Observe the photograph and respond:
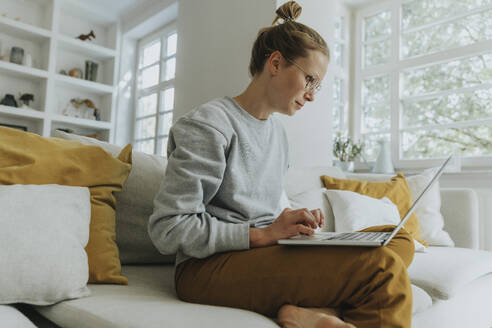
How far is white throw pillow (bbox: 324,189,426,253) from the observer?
189cm

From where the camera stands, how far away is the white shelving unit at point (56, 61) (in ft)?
13.9

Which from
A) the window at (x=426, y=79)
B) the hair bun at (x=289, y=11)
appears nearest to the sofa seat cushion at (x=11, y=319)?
the hair bun at (x=289, y=11)

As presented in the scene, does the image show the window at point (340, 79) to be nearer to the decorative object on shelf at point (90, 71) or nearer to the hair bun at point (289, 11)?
the decorative object on shelf at point (90, 71)

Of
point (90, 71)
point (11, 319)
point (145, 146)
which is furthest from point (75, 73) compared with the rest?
point (11, 319)

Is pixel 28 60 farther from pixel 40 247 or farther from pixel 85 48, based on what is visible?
pixel 40 247

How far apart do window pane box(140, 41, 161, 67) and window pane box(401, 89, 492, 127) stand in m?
2.93

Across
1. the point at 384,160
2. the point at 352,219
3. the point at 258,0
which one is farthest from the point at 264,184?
the point at 384,160

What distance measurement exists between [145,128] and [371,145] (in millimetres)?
2721

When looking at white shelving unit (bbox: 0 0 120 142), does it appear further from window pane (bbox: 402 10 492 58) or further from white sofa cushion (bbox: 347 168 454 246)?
white sofa cushion (bbox: 347 168 454 246)

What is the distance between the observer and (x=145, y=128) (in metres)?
5.03

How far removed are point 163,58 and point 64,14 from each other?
4.25ft

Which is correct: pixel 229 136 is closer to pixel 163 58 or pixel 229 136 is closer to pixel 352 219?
pixel 352 219

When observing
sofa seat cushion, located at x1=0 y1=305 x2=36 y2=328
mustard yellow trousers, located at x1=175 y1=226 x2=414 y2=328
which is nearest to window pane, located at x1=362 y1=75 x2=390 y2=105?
mustard yellow trousers, located at x1=175 y1=226 x2=414 y2=328

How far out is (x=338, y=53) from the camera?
4402mm
